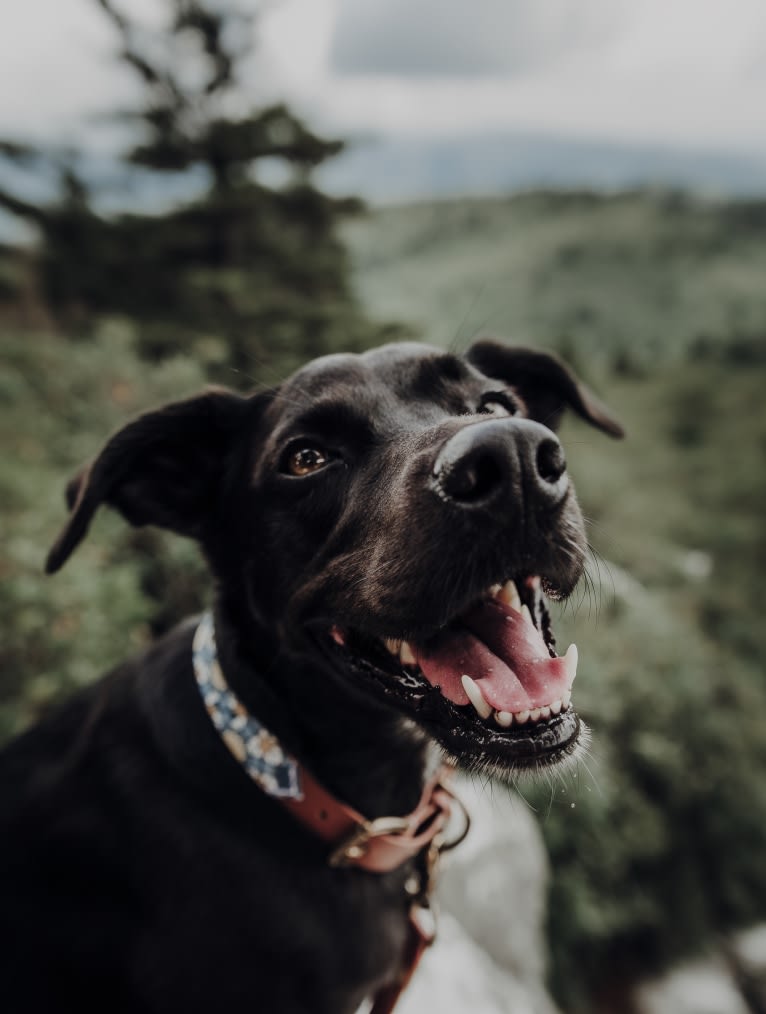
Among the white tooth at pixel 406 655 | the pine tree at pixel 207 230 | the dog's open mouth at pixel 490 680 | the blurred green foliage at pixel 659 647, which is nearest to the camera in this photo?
the dog's open mouth at pixel 490 680

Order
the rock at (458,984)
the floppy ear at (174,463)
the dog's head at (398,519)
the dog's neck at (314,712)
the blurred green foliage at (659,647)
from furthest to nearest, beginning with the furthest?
the blurred green foliage at (659,647), the rock at (458,984), the floppy ear at (174,463), the dog's neck at (314,712), the dog's head at (398,519)

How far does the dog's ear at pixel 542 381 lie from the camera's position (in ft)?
7.88

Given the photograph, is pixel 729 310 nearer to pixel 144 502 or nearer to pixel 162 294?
pixel 162 294

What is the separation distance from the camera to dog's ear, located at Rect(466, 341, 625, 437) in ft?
7.88

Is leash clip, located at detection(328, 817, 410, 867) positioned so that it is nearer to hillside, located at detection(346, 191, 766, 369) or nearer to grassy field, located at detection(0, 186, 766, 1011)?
grassy field, located at detection(0, 186, 766, 1011)

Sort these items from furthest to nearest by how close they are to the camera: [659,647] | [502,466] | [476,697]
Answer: [659,647] < [476,697] < [502,466]

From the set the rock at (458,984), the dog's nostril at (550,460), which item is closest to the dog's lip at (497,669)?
the dog's nostril at (550,460)

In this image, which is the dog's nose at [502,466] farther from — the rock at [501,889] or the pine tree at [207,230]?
the pine tree at [207,230]

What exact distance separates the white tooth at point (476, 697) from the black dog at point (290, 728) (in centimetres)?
1

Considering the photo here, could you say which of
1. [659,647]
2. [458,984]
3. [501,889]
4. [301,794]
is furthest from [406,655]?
[659,647]

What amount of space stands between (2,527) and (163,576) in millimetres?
977

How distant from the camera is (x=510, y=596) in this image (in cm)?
184

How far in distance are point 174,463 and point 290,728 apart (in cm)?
100

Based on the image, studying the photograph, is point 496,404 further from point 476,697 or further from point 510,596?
point 476,697
